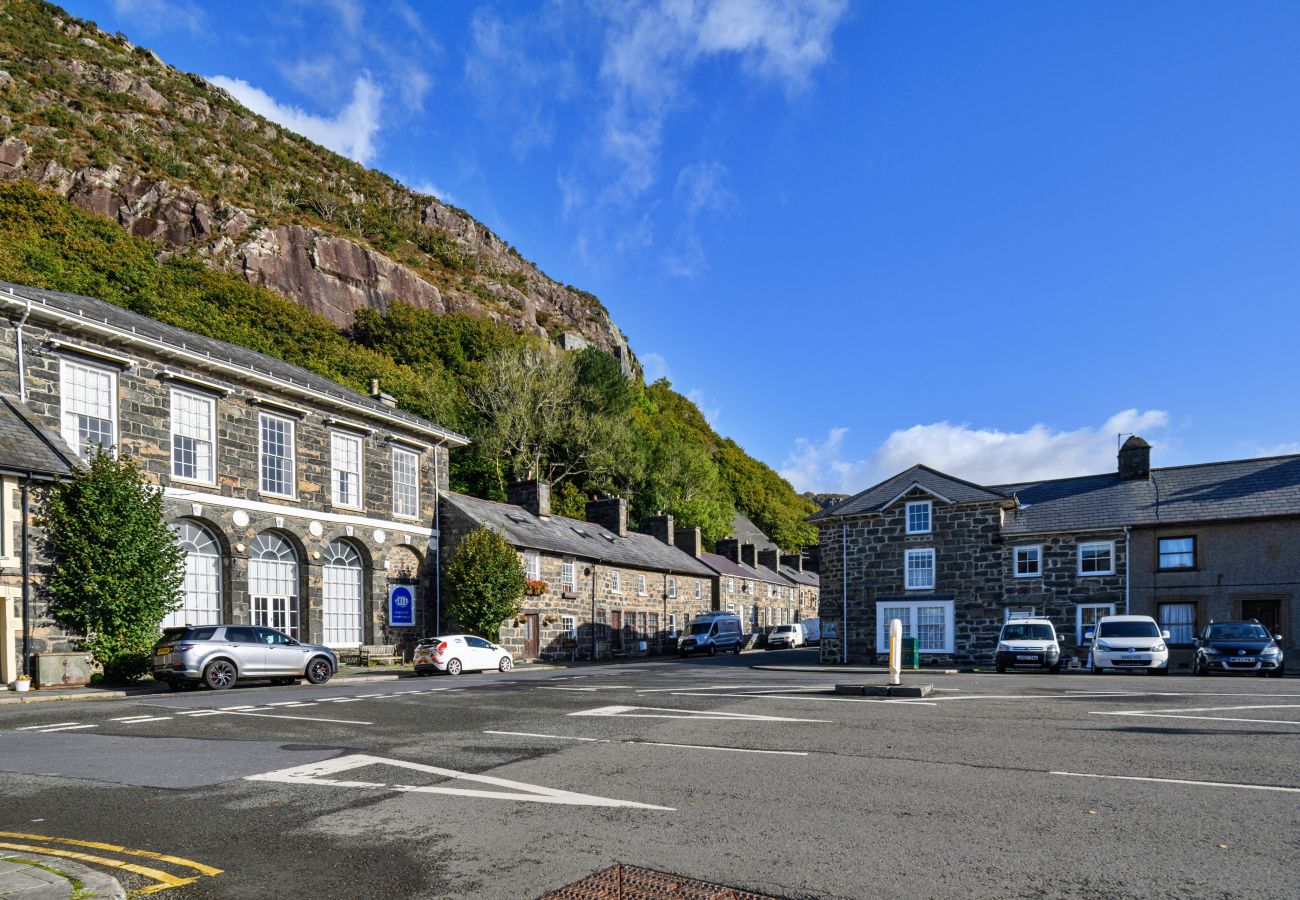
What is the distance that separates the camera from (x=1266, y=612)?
97.3 ft

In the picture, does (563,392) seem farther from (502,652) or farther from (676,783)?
(676,783)

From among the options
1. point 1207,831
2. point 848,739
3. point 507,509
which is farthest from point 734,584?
point 1207,831

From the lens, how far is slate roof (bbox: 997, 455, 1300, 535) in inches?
1201

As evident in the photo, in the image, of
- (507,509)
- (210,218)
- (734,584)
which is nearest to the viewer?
(507,509)

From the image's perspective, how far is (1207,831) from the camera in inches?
250

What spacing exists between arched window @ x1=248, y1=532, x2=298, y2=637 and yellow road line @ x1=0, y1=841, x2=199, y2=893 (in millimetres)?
21753

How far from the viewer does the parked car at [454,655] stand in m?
26.8

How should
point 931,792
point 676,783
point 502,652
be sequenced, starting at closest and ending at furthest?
1. point 931,792
2. point 676,783
3. point 502,652

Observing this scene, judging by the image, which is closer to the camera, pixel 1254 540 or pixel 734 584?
pixel 1254 540

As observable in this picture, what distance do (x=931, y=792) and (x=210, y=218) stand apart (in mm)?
85676

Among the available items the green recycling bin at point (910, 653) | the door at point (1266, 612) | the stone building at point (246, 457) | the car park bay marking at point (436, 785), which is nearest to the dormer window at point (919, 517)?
the green recycling bin at point (910, 653)

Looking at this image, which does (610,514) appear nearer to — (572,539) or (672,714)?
(572,539)

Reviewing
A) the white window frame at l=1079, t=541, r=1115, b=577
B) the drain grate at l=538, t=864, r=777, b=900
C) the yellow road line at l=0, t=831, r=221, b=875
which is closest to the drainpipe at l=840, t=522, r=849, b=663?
the white window frame at l=1079, t=541, r=1115, b=577

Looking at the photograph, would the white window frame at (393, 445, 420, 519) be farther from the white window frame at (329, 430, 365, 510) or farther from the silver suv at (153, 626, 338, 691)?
the silver suv at (153, 626, 338, 691)
